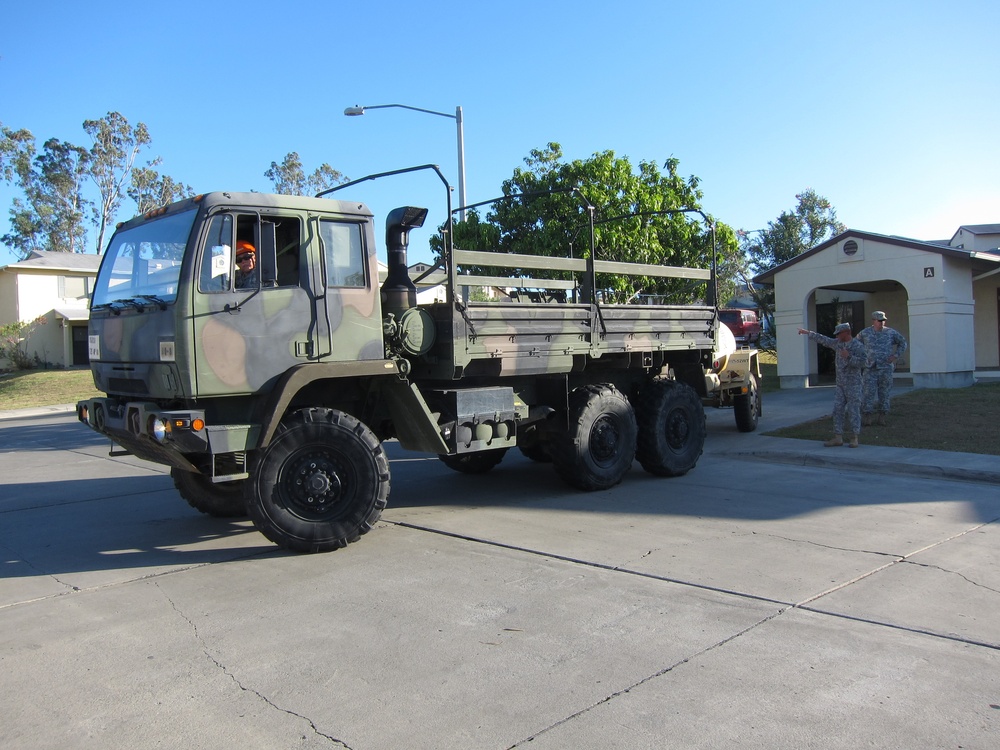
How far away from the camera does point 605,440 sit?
28.0ft

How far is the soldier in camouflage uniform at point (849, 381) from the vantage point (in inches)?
421

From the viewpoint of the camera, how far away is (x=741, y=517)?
7363 mm

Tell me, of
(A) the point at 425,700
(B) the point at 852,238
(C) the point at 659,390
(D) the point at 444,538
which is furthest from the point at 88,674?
(B) the point at 852,238

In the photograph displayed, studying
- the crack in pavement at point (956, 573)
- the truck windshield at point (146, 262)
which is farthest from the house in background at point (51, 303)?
the crack in pavement at point (956, 573)

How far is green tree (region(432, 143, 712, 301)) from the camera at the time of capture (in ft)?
49.9

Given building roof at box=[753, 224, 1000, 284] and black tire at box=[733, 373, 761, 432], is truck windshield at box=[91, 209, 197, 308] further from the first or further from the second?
building roof at box=[753, 224, 1000, 284]

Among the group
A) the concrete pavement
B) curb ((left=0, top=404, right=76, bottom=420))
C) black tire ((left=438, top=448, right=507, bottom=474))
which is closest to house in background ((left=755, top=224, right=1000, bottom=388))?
the concrete pavement

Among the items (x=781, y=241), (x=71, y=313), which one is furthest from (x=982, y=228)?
(x=71, y=313)

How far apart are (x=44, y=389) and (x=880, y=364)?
29.0m

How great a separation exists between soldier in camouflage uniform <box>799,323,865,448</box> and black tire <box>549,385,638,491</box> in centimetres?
357

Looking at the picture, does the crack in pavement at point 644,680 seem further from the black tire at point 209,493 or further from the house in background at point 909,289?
the house in background at point 909,289

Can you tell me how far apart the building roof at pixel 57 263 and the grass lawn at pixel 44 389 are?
6778 mm

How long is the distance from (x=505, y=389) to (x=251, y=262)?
2687 mm

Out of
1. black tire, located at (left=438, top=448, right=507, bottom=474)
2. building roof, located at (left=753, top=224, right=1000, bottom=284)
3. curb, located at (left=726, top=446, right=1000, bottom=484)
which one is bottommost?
curb, located at (left=726, top=446, right=1000, bottom=484)
